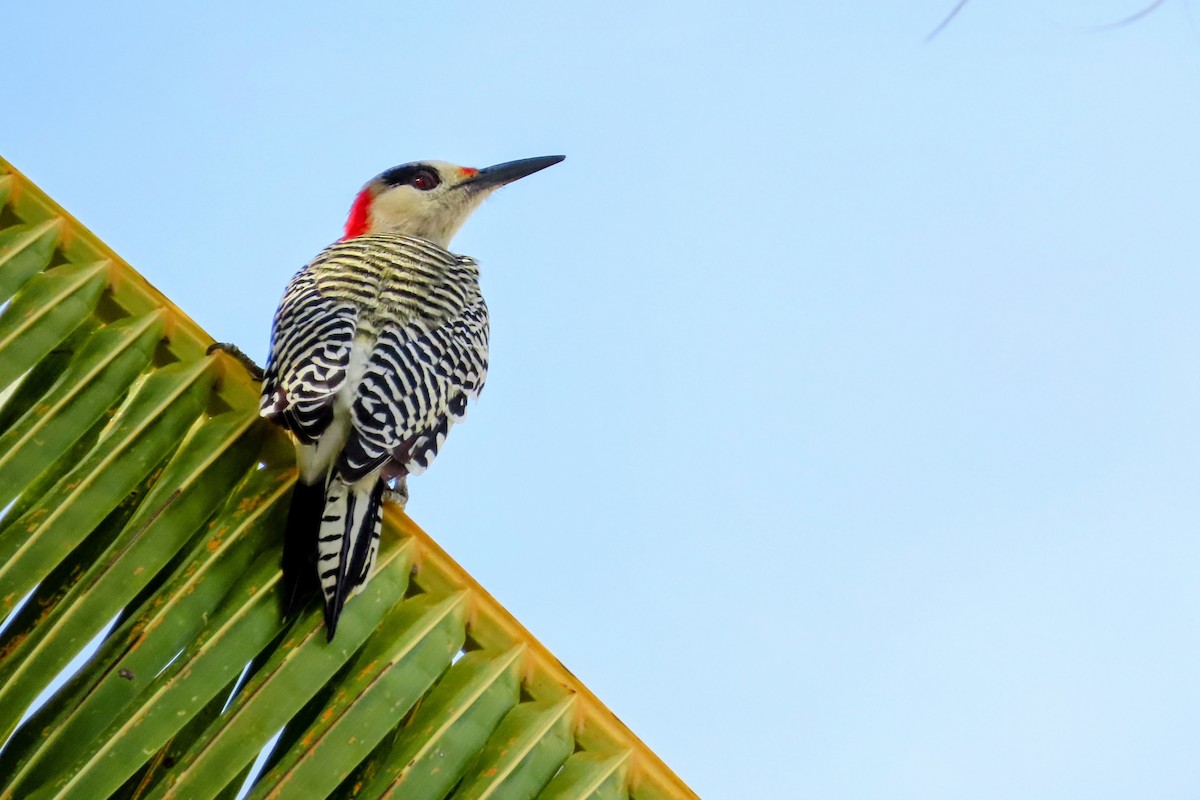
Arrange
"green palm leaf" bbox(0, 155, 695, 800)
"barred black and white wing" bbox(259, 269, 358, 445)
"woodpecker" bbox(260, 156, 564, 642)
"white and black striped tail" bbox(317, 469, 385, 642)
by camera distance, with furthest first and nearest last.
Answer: "barred black and white wing" bbox(259, 269, 358, 445)
"woodpecker" bbox(260, 156, 564, 642)
"white and black striped tail" bbox(317, 469, 385, 642)
"green palm leaf" bbox(0, 155, 695, 800)

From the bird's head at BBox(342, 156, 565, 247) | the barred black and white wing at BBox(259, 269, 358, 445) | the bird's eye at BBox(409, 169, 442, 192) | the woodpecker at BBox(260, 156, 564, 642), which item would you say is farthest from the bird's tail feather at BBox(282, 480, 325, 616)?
the bird's eye at BBox(409, 169, 442, 192)

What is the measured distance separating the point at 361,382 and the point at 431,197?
8.65 feet

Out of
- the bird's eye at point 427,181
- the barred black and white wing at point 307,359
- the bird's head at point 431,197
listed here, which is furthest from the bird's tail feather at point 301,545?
the bird's eye at point 427,181

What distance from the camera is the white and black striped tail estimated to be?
2.54 metres

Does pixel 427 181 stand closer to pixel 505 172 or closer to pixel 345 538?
pixel 505 172

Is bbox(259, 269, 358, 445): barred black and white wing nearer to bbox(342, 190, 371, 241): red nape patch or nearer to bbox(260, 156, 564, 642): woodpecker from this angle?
bbox(260, 156, 564, 642): woodpecker

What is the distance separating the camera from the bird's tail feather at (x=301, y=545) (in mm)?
2566

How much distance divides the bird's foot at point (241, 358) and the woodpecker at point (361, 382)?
3 cm

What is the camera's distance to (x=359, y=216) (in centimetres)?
601

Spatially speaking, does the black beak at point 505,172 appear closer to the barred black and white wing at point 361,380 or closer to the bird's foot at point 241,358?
the barred black and white wing at point 361,380

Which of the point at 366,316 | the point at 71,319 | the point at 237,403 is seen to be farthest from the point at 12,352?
the point at 366,316

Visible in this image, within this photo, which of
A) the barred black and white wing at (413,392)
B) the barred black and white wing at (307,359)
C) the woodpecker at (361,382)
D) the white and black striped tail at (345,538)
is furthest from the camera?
the barred black and white wing at (413,392)

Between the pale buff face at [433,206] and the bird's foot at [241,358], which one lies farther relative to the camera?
the pale buff face at [433,206]

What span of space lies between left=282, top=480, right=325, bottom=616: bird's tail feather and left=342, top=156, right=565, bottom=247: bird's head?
307 cm
